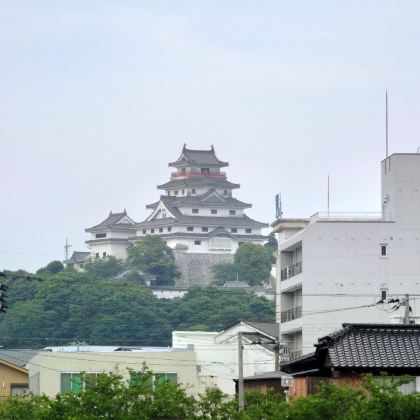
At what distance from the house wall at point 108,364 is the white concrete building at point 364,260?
6414mm

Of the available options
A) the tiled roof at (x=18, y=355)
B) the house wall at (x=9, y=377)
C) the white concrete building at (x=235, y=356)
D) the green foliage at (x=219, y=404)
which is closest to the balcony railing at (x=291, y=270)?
the white concrete building at (x=235, y=356)

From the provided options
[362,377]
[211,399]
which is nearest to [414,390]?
[362,377]

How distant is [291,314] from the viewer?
82.2 metres

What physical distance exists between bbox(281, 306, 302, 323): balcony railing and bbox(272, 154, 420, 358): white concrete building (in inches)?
44.7

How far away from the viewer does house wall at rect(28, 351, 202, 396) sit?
77750 millimetres

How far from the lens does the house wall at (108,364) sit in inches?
3061

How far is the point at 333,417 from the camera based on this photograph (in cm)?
3606

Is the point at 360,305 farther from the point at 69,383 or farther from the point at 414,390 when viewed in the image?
the point at 414,390

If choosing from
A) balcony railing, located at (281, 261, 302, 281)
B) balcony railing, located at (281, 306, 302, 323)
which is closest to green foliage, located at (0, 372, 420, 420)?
balcony railing, located at (281, 306, 302, 323)

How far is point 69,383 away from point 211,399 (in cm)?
3969

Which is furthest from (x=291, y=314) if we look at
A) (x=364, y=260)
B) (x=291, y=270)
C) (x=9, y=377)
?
(x=9, y=377)

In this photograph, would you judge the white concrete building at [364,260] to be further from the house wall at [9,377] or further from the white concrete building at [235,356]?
the house wall at [9,377]

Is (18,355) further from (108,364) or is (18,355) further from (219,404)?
(219,404)

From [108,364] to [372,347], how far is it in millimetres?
44156
